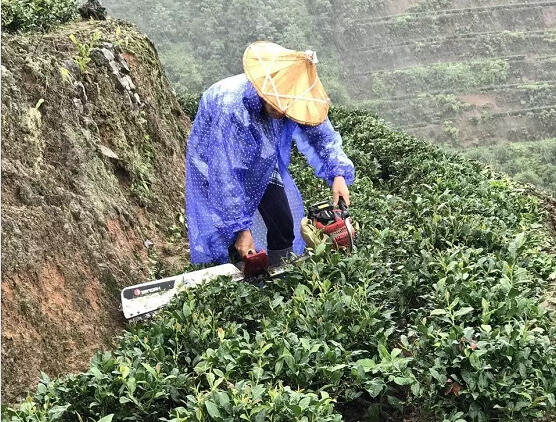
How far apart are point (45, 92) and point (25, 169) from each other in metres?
0.66

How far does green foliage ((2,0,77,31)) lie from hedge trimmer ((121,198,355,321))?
2481 millimetres

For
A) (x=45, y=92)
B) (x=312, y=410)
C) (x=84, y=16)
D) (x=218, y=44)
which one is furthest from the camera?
(x=218, y=44)

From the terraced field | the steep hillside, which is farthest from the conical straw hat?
the terraced field

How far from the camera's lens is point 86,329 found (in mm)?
3117

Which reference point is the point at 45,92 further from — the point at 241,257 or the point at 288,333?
the point at 288,333

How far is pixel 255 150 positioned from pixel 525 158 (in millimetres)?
22609

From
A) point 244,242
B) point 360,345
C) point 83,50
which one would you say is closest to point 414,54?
point 83,50

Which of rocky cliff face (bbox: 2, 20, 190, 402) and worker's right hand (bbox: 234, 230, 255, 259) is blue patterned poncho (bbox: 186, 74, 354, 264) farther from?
rocky cliff face (bbox: 2, 20, 190, 402)

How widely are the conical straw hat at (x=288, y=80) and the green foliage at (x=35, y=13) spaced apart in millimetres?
2331

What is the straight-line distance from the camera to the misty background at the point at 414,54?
96.3 feet

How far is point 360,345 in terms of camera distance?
2.47m

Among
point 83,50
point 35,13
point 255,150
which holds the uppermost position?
point 35,13

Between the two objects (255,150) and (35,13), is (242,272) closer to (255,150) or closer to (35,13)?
(255,150)

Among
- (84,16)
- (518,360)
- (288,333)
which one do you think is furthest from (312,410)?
(84,16)
